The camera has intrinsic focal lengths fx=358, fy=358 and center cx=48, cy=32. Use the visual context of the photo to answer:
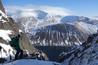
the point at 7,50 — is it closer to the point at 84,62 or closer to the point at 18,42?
the point at 18,42

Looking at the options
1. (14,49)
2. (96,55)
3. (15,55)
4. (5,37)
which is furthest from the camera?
(5,37)

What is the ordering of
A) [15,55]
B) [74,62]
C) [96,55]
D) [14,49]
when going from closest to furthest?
[96,55] < [74,62] < [15,55] < [14,49]

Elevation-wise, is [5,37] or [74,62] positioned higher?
[5,37]

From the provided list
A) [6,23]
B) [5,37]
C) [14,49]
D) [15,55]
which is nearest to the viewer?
[15,55]

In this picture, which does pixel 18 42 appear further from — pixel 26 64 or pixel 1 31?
pixel 26 64

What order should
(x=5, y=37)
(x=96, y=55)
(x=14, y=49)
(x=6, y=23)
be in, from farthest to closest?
(x=6, y=23), (x=5, y=37), (x=14, y=49), (x=96, y=55)

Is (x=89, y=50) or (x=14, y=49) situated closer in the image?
(x=89, y=50)

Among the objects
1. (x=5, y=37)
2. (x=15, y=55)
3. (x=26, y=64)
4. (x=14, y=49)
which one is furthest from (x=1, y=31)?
(x=26, y=64)

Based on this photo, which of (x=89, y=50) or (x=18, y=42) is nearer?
(x=89, y=50)

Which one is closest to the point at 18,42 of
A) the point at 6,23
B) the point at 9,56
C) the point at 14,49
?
the point at 14,49
